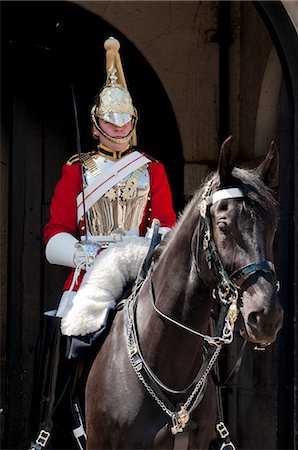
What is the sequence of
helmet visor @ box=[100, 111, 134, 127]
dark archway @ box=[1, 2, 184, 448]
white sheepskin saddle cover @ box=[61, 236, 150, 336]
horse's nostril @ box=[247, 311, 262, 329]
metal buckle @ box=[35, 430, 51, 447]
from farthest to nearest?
dark archway @ box=[1, 2, 184, 448] → helmet visor @ box=[100, 111, 134, 127] → metal buckle @ box=[35, 430, 51, 447] → white sheepskin saddle cover @ box=[61, 236, 150, 336] → horse's nostril @ box=[247, 311, 262, 329]

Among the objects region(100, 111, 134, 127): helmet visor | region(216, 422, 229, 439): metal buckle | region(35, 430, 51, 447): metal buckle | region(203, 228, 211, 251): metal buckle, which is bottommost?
region(35, 430, 51, 447): metal buckle

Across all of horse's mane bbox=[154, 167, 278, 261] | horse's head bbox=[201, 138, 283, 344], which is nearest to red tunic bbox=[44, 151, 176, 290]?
horse's mane bbox=[154, 167, 278, 261]

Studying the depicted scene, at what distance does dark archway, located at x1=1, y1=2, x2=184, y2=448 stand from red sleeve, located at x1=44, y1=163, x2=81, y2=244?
198cm

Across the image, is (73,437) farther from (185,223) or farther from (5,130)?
(5,130)

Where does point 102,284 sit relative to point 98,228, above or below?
below

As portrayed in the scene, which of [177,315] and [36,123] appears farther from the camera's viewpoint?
[36,123]

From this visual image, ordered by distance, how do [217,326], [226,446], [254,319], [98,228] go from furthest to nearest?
[98,228]
[226,446]
[217,326]
[254,319]

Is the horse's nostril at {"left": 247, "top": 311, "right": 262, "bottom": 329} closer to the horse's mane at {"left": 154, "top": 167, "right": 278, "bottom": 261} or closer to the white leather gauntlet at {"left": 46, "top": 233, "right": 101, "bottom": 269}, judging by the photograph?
the horse's mane at {"left": 154, "top": 167, "right": 278, "bottom": 261}

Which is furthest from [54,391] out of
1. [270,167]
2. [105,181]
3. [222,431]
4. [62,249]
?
[270,167]

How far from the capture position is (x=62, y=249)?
429 centimetres

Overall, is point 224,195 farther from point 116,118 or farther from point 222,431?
point 116,118

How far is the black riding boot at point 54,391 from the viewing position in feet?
13.5

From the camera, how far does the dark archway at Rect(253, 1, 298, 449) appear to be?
4662 millimetres

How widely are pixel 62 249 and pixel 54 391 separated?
62 centimetres
